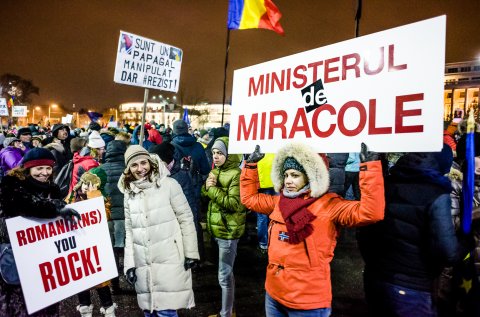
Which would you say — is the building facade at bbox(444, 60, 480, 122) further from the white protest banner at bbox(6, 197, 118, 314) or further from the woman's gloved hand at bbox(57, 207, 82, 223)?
the woman's gloved hand at bbox(57, 207, 82, 223)

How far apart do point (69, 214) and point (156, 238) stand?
30.5 inches

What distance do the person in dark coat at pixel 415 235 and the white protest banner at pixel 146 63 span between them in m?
4.24

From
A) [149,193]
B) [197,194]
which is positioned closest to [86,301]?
[149,193]

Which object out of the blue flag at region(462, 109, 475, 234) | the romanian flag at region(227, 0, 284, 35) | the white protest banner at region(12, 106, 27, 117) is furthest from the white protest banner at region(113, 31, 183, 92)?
the white protest banner at region(12, 106, 27, 117)

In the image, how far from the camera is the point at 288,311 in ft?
8.61

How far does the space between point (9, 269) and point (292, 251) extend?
221 centimetres

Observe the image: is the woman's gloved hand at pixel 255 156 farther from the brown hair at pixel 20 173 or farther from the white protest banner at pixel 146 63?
the white protest banner at pixel 146 63

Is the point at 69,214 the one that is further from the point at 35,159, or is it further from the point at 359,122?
the point at 359,122

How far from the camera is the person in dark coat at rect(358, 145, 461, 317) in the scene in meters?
2.49

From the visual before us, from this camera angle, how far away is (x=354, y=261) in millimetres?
6176

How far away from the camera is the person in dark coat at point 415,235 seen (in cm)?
249

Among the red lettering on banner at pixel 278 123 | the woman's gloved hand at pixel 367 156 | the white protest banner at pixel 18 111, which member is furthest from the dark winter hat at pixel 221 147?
the white protest banner at pixel 18 111

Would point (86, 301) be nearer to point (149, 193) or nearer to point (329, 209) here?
point (149, 193)

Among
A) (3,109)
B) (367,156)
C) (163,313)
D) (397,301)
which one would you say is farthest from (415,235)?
(3,109)
